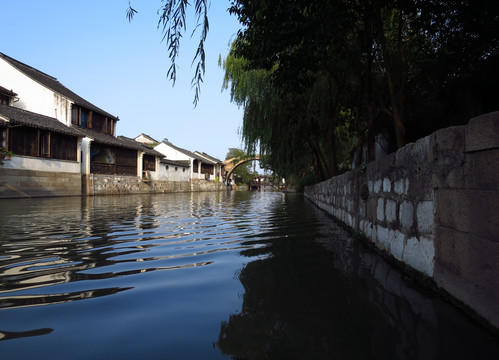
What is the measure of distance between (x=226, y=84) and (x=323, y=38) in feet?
29.8

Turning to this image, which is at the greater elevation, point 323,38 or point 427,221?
point 323,38

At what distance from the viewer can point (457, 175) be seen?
83.6 inches

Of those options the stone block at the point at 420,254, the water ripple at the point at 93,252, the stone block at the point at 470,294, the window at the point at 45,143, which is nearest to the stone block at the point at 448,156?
the stone block at the point at 420,254

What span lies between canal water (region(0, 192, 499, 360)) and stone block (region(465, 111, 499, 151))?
1.05 meters

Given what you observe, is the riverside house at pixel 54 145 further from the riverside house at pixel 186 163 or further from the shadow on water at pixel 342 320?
the shadow on water at pixel 342 320

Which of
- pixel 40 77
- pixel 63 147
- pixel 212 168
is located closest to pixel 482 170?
pixel 63 147

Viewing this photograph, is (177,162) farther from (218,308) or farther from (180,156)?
(218,308)

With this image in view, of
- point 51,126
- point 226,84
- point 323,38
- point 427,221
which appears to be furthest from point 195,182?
point 427,221

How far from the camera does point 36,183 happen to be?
16.3 m

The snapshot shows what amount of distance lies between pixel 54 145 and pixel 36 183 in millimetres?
2541

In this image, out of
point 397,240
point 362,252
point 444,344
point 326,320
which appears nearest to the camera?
point 444,344

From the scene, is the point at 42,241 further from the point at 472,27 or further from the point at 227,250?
the point at 472,27

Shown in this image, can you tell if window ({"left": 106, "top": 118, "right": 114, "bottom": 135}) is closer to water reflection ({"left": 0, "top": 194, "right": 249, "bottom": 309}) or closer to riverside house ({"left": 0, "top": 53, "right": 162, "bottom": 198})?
riverside house ({"left": 0, "top": 53, "right": 162, "bottom": 198})

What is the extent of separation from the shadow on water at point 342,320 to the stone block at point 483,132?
105 cm
